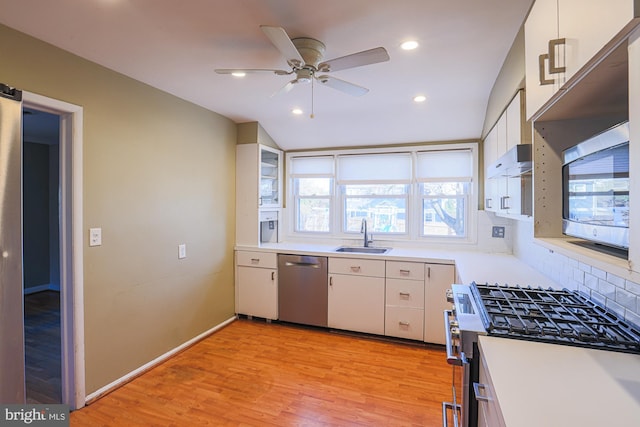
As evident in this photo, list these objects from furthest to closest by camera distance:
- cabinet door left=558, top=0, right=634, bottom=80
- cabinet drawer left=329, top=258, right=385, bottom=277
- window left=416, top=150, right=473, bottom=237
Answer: window left=416, top=150, right=473, bottom=237, cabinet drawer left=329, top=258, right=385, bottom=277, cabinet door left=558, top=0, right=634, bottom=80

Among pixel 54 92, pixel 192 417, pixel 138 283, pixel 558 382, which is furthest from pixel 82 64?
pixel 558 382

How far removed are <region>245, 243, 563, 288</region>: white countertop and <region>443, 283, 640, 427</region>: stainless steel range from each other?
19.1 inches

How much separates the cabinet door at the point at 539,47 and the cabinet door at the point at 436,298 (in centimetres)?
193

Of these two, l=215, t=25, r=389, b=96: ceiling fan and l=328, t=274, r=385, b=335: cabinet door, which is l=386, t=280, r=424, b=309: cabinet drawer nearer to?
l=328, t=274, r=385, b=335: cabinet door

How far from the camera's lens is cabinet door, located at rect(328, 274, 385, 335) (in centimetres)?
319

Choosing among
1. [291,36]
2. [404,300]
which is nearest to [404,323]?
[404,300]

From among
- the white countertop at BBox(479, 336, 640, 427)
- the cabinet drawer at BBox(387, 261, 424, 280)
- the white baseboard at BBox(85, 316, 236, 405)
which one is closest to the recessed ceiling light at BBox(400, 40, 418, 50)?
the white countertop at BBox(479, 336, 640, 427)

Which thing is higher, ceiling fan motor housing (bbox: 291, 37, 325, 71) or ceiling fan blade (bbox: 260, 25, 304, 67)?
ceiling fan motor housing (bbox: 291, 37, 325, 71)

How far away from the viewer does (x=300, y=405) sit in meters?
2.14

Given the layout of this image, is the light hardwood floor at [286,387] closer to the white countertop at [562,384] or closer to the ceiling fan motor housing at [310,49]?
the white countertop at [562,384]

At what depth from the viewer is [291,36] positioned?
6.01 ft

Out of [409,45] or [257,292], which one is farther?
[257,292]

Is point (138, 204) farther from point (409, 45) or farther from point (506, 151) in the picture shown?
point (506, 151)

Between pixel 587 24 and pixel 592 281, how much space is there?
4.05 feet
